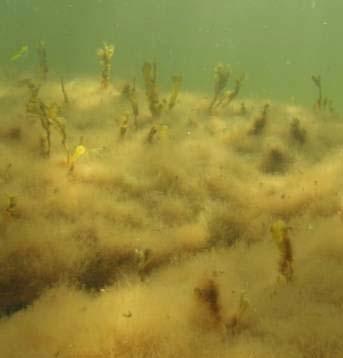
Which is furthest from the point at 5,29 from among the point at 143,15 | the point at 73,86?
the point at 73,86

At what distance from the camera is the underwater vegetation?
3662 mm

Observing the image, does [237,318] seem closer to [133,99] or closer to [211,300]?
[211,300]

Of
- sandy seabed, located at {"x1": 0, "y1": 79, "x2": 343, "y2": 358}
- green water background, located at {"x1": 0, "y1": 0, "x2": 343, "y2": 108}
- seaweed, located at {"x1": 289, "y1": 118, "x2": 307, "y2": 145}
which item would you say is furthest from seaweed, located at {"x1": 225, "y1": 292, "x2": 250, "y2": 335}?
green water background, located at {"x1": 0, "y1": 0, "x2": 343, "y2": 108}

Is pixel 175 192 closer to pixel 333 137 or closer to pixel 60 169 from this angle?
pixel 60 169

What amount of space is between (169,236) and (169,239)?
0.05m

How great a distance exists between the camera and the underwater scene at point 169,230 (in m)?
3.67

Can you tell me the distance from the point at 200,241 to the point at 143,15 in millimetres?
87435

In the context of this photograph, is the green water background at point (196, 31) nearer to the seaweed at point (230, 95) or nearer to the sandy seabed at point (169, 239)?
the seaweed at point (230, 95)

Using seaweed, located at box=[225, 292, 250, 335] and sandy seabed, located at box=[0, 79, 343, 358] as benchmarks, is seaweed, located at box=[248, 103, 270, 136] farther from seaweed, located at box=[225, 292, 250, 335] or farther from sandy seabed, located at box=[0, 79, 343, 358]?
seaweed, located at box=[225, 292, 250, 335]

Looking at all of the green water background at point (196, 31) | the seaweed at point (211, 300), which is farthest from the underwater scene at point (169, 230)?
the green water background at point (196, 31)

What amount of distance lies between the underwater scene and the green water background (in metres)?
→ 22.8

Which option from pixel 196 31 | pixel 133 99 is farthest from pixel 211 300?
pixel 196 31

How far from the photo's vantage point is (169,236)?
5.41 metres

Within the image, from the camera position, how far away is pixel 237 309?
3846mm
